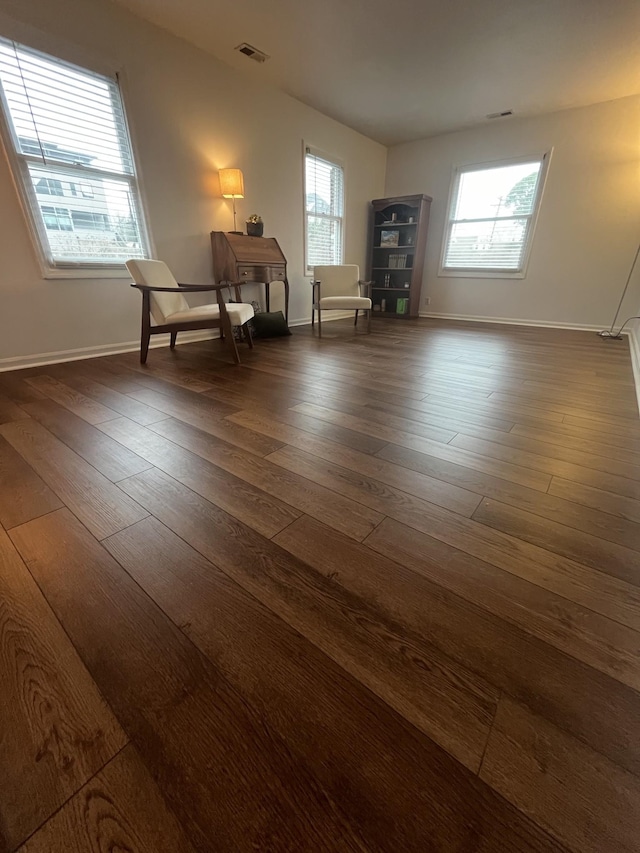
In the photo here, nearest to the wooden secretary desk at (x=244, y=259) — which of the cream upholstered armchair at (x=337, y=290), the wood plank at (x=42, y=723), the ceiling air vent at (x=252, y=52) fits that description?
the cream upholstered armchair at (x=337, y=290)

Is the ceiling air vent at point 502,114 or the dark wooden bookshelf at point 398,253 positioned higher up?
the ceiling air vent at point 502,114

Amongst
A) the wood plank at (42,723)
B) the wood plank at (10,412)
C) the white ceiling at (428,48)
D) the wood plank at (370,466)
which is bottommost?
the wood plank at (370,466)

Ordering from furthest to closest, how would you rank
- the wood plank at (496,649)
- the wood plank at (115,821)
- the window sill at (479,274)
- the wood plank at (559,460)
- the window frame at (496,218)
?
the window sill at (479,274), the window frame at (496,218), the wood plank at (559,460), the wood plank at (496,649), the wood plank at (115,821)

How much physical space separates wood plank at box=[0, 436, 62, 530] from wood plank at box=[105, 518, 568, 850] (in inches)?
20.9

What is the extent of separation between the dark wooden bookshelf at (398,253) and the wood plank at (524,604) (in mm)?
5259

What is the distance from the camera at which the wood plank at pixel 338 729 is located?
0.51 m

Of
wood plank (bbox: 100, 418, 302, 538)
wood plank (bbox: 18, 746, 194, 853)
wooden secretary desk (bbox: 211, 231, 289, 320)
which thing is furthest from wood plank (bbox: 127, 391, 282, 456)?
wooden secretary desk (bbox: 211, 231, 289, 320)

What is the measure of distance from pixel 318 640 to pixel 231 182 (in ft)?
13.0

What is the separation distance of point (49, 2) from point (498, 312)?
5419 mm

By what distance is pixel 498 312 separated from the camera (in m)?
5.23

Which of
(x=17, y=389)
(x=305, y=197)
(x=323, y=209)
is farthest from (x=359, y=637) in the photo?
(x=323, y=209)

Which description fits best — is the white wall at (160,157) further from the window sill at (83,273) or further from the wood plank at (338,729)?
the wood plank at (338,729)

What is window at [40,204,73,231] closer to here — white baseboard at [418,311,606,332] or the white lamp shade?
the white lamp shade

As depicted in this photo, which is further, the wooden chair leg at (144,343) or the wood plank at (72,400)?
the wooden chair leg at (144,343)
